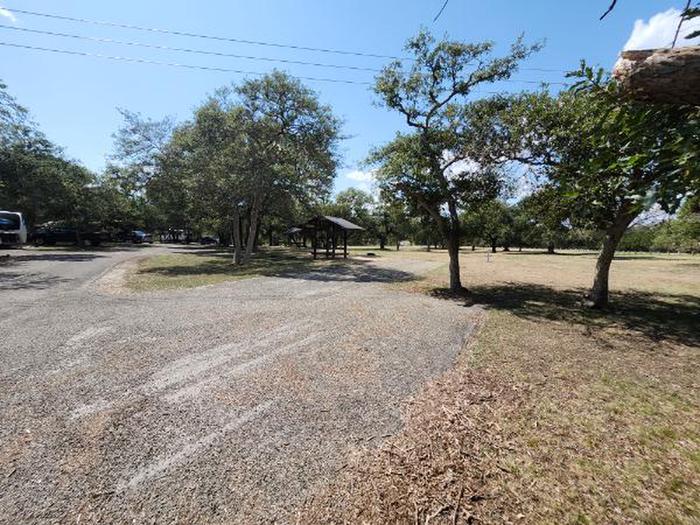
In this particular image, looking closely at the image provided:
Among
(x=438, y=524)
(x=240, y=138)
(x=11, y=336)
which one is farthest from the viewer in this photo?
(x=240, y=138)

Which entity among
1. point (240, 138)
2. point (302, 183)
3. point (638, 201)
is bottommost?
point (638, 201)

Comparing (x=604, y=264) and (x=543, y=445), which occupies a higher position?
(x=604, y=264)

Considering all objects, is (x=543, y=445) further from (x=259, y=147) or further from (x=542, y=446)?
(x=259, y=147)

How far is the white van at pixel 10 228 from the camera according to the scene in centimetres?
2184

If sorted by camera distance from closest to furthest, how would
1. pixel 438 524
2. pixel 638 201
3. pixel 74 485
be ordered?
pixel 638 201 → pixel 438 524 → pixel 74 485

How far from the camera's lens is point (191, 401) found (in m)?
3.85

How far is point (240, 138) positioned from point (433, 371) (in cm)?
1763

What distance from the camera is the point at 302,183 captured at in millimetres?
19672

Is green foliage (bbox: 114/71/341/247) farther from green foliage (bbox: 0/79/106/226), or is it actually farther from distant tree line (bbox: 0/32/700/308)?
green foliage (bbox: 0/79/106/226)

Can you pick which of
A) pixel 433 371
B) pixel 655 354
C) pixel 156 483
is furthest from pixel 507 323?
pixel 156 483

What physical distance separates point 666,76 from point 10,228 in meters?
31.2

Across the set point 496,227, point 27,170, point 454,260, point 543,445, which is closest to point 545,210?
point 454,260

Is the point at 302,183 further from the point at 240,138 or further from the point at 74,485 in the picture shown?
the point at 74,485

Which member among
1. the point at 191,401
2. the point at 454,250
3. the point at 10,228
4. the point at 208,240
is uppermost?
the point at 10,228
